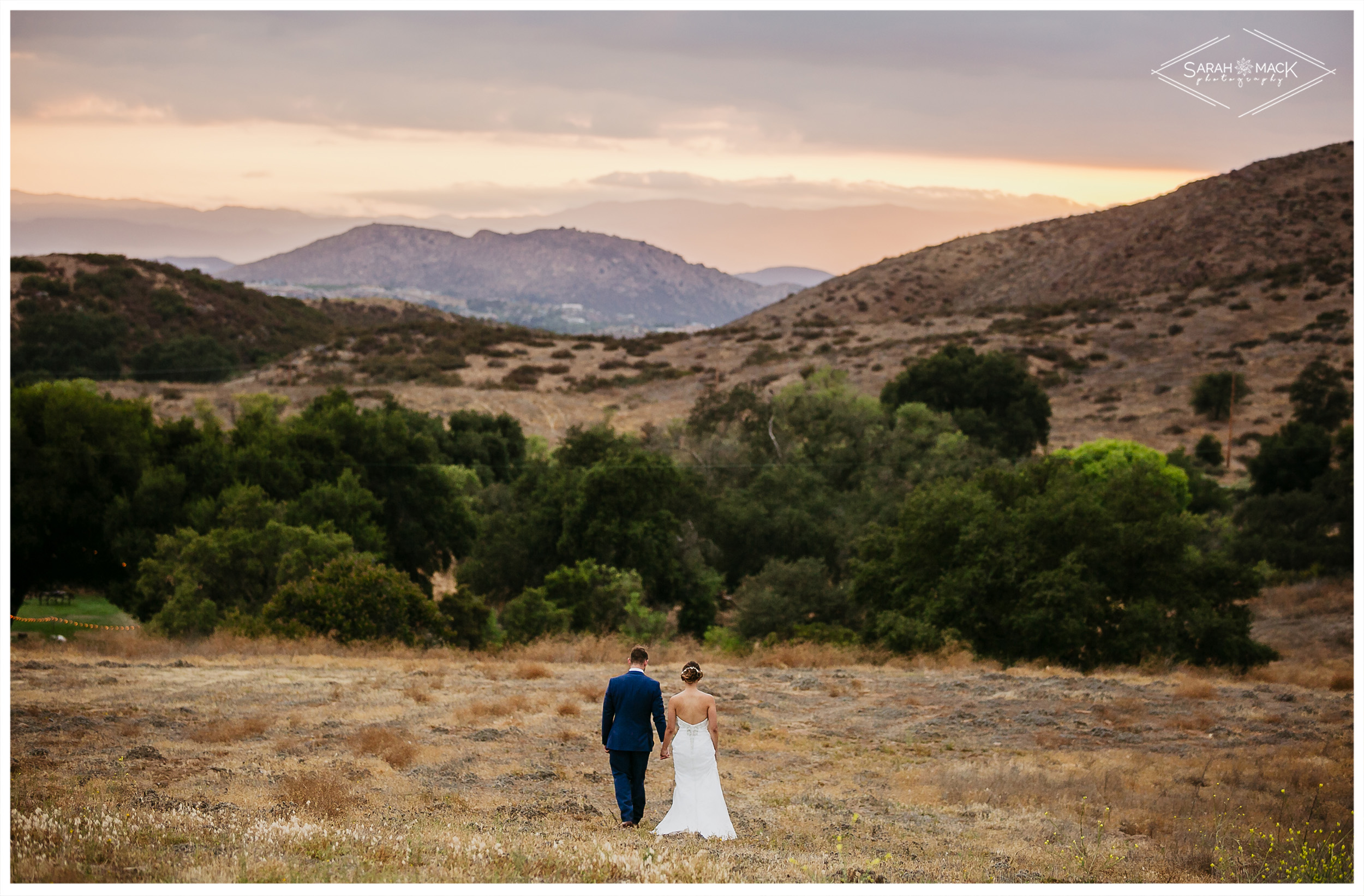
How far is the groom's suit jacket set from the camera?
8375mm

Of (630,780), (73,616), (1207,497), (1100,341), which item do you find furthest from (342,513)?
(1100,341)

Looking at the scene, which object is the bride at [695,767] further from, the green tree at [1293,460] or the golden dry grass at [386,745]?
the green tree at [1293,460]

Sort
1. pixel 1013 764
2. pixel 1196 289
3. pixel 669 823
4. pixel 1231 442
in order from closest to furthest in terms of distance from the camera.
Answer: pixel 669 823
pixel 1013 764
pixel 1231 442
pixel 1196 289

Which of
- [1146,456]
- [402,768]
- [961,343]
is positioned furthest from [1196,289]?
[402,768]

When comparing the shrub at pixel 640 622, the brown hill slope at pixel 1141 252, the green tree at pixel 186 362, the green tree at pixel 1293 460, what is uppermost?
the brown hill slope at pixel 1141 252

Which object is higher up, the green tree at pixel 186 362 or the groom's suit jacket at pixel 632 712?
the green tree at pixel 186 362

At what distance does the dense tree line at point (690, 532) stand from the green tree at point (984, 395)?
8218 mm

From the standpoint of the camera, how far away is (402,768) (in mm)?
12039

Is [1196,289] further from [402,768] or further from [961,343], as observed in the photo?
[402,768]

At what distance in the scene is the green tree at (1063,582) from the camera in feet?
75.0

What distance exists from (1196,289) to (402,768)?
288 feet

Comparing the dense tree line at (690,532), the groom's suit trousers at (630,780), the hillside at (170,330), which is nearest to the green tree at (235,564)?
the dense tree line at (690,532)

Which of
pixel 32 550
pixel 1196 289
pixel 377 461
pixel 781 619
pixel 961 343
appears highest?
pixel 1196 289

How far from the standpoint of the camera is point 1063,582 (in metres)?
22.6
